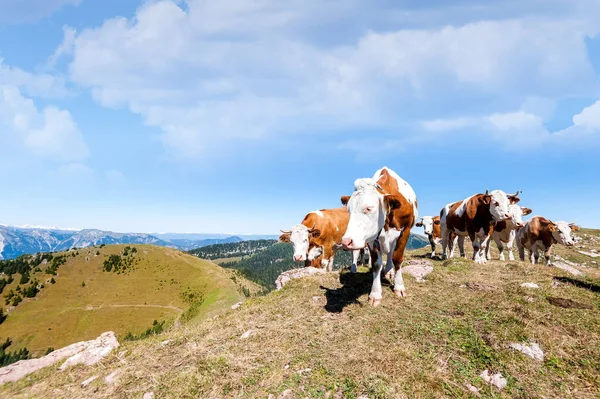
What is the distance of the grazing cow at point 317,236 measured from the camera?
14273 millimetres

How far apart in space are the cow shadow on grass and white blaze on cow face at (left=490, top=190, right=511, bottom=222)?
672cm

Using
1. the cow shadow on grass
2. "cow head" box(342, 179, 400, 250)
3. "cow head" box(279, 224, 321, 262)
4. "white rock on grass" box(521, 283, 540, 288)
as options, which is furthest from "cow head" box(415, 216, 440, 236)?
"cow head" box(342, 179, 400, 250)

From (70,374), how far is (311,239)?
10238 mm

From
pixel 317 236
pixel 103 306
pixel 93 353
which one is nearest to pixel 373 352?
pixel 93 353

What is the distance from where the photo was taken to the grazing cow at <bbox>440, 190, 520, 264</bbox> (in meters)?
13.5

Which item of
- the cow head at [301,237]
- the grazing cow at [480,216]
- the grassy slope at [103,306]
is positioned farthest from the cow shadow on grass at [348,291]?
the grassy slope at [103,306]

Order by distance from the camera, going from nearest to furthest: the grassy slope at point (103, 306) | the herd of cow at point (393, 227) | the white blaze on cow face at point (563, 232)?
the herd of cow at point (393, 227)
the white blaze on cow face at point (563, 232)
the grassy slope at point (103, 306)

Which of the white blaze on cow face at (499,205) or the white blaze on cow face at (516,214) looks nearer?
the white blaze on cow face at (499,205)

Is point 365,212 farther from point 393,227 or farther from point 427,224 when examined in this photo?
point 427,224

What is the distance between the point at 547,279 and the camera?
31.9 ft

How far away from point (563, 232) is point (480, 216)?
7.77 meters

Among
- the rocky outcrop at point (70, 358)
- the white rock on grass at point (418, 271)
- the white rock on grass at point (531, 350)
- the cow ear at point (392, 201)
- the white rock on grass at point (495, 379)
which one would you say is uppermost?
the cow ear at point (392, 201)

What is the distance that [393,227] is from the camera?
340 inches

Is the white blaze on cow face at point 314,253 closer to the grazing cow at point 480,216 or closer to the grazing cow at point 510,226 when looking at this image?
the grazing cow at point 480,216
